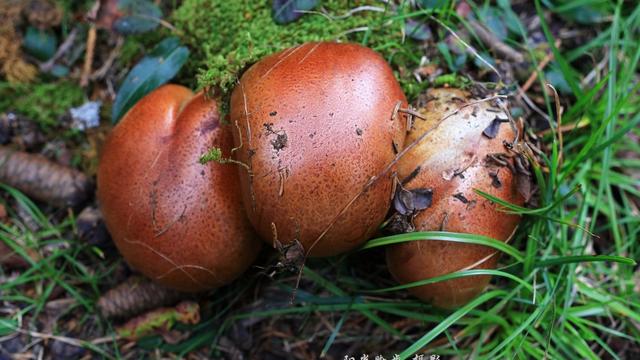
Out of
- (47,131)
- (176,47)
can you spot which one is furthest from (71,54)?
(176,47)

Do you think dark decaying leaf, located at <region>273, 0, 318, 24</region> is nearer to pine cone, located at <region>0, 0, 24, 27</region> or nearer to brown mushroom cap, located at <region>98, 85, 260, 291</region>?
brown mushroom cap, located at <region>98, 85, 260, 291</region>

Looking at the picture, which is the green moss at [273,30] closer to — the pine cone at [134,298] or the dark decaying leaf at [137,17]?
the dark decaying leaf at [137,17]

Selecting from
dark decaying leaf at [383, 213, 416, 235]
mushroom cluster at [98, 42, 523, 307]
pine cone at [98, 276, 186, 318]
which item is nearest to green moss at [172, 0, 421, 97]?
mushroom cluster at [98, 42, 523, 307]

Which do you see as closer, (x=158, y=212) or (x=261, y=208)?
(x=261, y=208)

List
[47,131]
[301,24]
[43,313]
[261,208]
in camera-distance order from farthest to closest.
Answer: [47,131] → [43,313] → [301,24] → [261,208]

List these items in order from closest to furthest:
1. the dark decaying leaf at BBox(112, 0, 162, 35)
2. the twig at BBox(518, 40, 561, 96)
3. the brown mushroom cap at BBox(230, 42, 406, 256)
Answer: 1. the brown mushroom cap at BBox(230, 42, 406, 256)
2. the dark decaying leaf at BBox(112, 0, 162, 35)
3. the twig at BBox(518, 40, 561, 96)

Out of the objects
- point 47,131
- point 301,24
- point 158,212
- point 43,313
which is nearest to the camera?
point 158,212

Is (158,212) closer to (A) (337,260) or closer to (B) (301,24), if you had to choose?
(A) (337,260)
